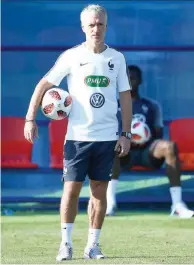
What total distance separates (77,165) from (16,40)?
5.02 meters

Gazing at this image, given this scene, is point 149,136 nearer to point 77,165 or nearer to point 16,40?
→ point 16,40

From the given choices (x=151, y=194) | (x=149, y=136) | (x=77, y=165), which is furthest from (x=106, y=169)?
(x=151, y=194)

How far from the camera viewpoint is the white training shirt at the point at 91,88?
7.24 metres

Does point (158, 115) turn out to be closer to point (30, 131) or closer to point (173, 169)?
point (173, 169)

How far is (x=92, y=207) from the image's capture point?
7.42 meters

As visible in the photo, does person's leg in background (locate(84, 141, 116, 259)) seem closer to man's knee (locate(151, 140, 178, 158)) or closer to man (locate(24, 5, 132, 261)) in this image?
man (locate(24, 5, 132, 261))

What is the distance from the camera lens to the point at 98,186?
24.3ft

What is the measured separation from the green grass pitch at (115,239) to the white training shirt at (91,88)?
0.92m

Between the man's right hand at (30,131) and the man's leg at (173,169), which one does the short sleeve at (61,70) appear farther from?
the man's leg at (173,169)

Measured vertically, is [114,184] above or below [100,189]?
below

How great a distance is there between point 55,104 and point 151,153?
350cm

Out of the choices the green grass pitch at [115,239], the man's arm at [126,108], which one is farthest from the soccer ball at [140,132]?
the man's arm at [126,108]

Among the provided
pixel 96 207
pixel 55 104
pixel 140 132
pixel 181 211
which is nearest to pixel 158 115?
pixel 140 132

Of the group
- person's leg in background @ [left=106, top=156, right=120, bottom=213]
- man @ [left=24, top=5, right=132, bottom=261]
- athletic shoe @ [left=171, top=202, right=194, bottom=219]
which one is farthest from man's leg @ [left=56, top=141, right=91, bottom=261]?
person's leg in background @ [left=106, top=156, right=120, bottom=213]
